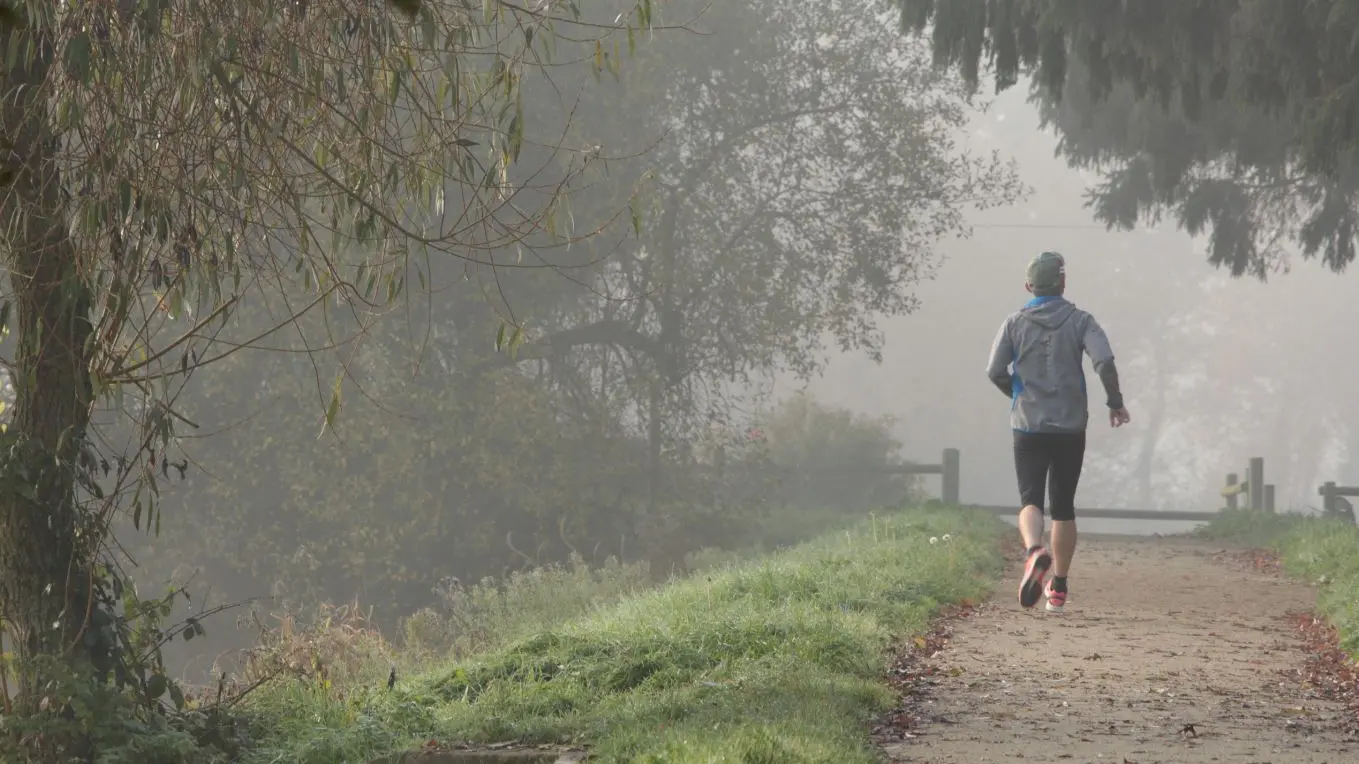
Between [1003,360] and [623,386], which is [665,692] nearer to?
[1003,360]

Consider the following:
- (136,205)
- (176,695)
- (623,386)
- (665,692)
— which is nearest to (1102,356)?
(665,692)

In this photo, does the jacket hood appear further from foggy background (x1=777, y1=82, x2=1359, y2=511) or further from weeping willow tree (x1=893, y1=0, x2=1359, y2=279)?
foggy background (x1=777, y1=82, x2=1359, y2=511)

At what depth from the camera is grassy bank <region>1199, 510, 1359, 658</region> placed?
9309 mm

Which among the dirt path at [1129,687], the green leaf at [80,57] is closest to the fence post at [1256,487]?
the dirt path at [1129,687]

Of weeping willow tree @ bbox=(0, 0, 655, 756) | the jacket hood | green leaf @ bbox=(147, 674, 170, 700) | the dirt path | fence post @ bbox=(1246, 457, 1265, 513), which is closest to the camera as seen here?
weeping willow tree @ bbox=(0, 0, 655, 756)

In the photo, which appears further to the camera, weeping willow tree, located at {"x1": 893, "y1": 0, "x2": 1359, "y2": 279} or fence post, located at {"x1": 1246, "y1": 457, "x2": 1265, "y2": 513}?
fence post, located at {"x1": 1246, "y1": 457, "x2": 1265, "y2": 513}

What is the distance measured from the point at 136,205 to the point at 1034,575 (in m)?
6.39

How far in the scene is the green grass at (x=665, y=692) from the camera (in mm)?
5574

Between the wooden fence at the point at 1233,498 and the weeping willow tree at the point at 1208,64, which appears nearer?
the weeping willow tree at the point at 1208,64

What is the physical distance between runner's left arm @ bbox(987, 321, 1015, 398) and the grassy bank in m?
2.44

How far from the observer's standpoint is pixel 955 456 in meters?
24.8

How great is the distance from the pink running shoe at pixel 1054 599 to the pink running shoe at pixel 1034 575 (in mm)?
133

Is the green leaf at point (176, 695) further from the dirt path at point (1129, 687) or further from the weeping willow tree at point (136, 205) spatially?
the dirt path at point (1129, 687)

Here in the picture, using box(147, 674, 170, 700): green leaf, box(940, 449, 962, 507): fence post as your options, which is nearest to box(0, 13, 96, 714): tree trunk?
box(147, 674, 170, 700): green leaf
